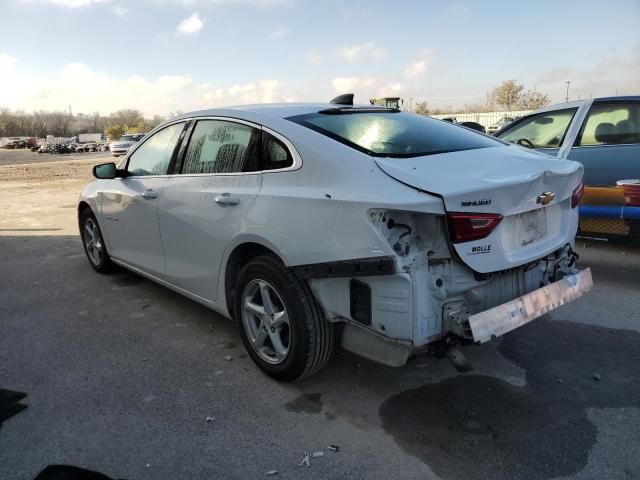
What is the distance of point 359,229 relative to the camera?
249cm

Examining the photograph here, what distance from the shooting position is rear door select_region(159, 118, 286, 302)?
3246mm

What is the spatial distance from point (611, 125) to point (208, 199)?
4.80 meters

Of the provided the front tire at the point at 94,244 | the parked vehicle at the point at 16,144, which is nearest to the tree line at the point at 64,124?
the parked vehicle at the point at 16,144

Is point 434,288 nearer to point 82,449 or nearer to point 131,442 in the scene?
point 131,442

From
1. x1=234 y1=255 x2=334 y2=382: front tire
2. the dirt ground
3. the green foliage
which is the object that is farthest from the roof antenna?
the green foliage

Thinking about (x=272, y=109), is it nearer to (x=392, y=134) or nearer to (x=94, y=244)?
(x=392, y=134)

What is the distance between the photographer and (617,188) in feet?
18.0

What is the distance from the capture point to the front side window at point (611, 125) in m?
5.63

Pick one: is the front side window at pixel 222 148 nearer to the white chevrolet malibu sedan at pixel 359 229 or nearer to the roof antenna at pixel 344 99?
the white chevrolet malibu sedan at pixel 359 229

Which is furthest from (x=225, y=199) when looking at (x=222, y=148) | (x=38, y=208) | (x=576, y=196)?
Result: (x=38, y=208)

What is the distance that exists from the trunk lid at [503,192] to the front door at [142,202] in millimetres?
2163

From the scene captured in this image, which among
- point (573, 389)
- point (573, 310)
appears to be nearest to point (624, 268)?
point (573, 310)

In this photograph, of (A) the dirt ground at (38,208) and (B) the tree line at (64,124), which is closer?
(A) the dirt ground at (38,208)

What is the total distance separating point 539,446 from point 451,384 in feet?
2.30
